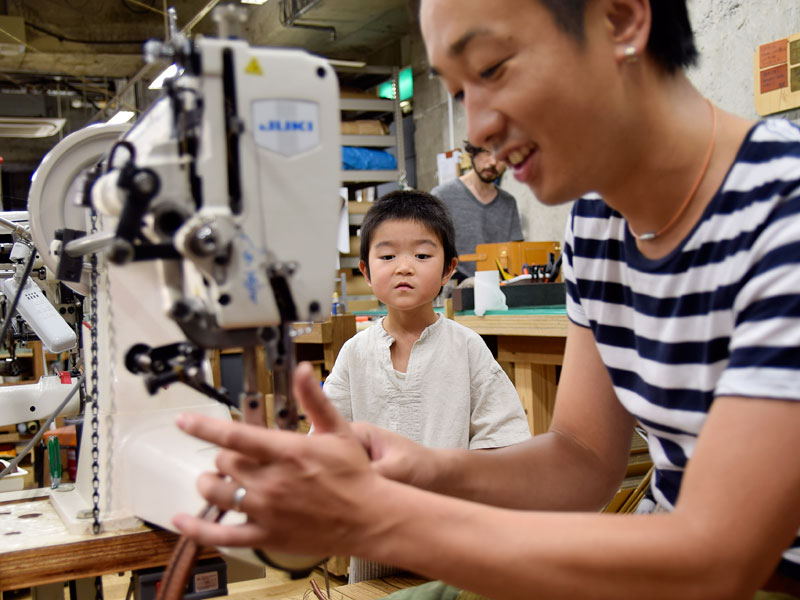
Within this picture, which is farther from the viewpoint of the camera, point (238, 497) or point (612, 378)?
point (612, 378)

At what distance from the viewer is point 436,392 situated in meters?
1.84

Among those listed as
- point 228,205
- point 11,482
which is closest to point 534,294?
point 11,482

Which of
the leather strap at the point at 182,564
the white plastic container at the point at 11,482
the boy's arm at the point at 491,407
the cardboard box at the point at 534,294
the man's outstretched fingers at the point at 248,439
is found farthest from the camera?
the cardboard box at the point at 534,294

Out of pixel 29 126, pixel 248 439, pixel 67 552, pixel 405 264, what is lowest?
pixel 67 552

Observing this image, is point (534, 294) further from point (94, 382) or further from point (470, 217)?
point (94, 382)

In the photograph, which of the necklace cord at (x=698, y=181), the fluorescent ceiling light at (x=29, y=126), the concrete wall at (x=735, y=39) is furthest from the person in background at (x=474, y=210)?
the fluorescent ceiling light at (x=29, y=126)

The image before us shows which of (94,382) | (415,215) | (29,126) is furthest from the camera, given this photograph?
(29,126)

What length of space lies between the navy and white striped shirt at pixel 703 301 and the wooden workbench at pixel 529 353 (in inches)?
49.8

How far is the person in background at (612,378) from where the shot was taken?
0.65 meters

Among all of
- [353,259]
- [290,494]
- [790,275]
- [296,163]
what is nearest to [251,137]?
[296,163]

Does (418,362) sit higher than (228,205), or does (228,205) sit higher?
(228,205)

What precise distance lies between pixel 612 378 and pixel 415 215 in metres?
1.02

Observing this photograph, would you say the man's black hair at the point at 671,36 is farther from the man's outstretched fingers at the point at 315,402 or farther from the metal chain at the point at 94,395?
the metal chain at the point at 94,395

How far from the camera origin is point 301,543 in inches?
25.7
